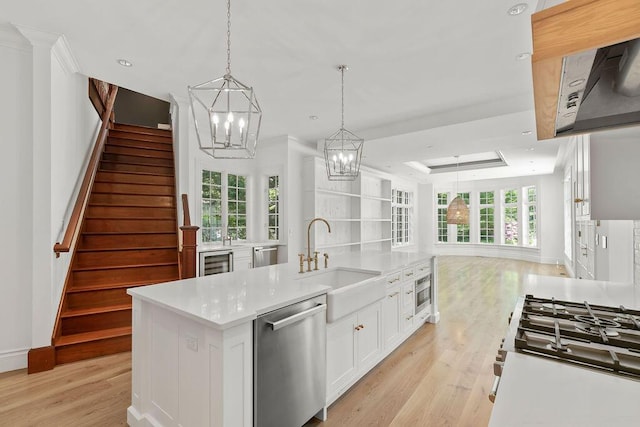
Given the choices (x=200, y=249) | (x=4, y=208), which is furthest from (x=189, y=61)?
(x=200, y=249)

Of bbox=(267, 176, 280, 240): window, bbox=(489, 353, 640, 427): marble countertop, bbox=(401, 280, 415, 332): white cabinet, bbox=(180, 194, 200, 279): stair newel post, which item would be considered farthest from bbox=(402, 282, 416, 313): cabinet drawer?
bbox=(267, 176, 280, 240): window

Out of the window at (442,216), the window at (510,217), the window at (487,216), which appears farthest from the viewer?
the window at (442,216)

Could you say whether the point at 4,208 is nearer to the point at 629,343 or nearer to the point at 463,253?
the point at 629,343

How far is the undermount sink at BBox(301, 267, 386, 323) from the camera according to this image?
2.17m

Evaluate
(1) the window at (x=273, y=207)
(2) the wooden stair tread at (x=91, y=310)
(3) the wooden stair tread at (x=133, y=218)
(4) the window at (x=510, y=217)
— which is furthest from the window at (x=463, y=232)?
(2) the wooden stair tread at (x=91, y=310)

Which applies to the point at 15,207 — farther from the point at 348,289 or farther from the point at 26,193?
the point at 348,289

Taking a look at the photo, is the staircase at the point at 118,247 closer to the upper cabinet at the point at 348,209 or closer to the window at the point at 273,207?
the window at the point at 273,207

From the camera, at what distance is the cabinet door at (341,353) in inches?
86.9

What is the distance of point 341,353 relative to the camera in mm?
2326

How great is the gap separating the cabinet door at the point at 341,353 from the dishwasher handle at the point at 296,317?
0.23 meters

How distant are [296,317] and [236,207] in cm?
457

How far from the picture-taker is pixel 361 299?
2.47 meters

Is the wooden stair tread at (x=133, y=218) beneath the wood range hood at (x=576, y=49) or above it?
beneath

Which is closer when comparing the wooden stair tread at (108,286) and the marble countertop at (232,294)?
the marble countertop at (232,294)
